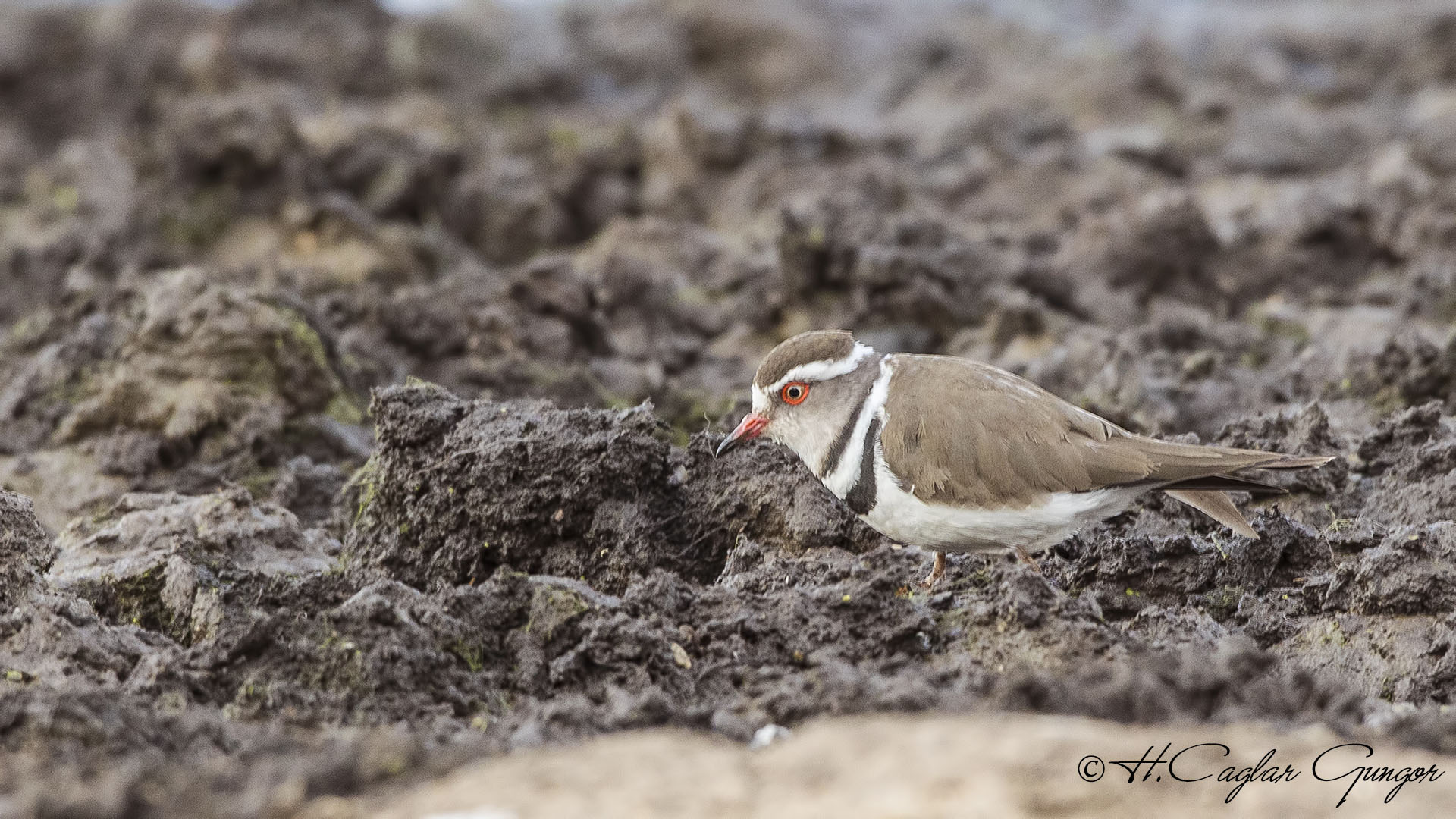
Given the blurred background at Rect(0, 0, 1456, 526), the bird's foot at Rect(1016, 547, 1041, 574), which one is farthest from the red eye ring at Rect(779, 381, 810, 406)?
the blurred background at Rect(0, 0, 1456, 526)

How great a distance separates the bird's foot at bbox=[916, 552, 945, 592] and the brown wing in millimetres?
238

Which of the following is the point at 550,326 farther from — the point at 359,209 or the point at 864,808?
the point at 864,808

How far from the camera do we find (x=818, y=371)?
6.34 meters

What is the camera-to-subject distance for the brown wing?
5.81 meters

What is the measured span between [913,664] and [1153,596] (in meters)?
1.43

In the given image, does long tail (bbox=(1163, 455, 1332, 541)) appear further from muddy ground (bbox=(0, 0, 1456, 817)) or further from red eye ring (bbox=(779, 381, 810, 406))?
red eye ring (bbox=(779, 381, 810, 406))

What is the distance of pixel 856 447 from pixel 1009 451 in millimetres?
597

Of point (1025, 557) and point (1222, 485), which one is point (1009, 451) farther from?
point (1222, 485)

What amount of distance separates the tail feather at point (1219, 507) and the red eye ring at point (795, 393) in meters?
1.48

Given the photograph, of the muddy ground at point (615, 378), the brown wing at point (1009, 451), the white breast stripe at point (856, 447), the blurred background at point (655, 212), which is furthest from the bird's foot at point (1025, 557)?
the blurred background at point (655, 212)

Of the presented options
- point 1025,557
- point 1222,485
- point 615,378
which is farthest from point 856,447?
point 615,378

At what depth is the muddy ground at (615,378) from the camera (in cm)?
482

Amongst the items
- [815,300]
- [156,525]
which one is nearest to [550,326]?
[815,300]

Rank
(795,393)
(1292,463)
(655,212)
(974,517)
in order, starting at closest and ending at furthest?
1. (1292,463)
2. (974,517)
3. (795,393)
4. (655,212)
